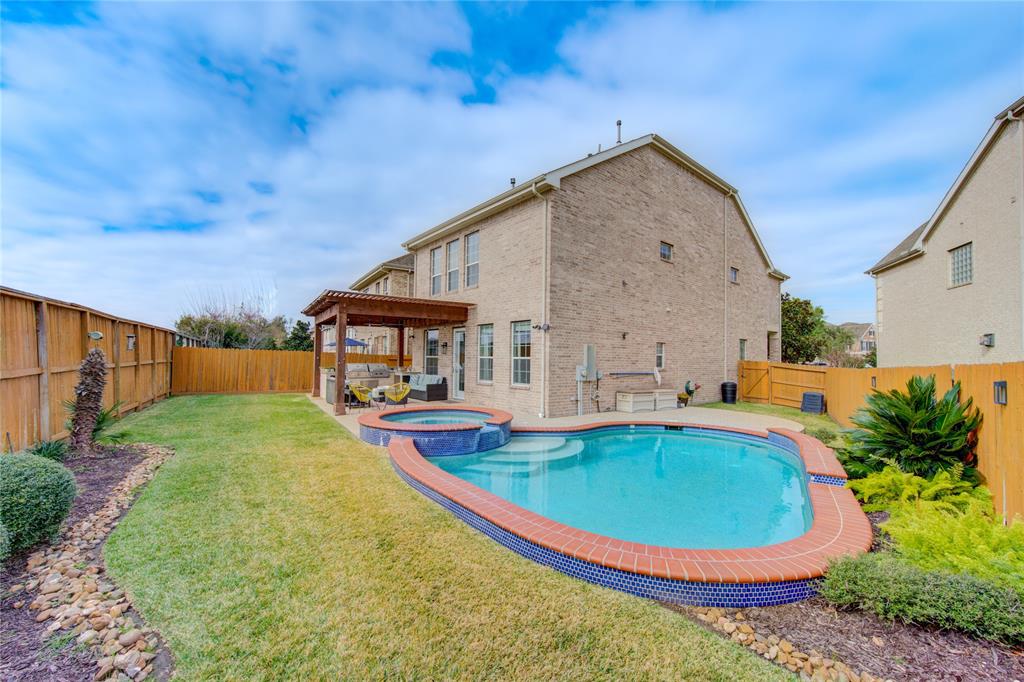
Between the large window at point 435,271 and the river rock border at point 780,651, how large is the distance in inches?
556

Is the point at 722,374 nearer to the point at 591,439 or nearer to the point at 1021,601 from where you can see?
the point at 591,439

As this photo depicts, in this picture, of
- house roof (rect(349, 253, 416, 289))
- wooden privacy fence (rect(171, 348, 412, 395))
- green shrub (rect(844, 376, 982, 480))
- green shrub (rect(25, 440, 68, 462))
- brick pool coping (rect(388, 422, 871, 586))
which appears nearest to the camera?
brick pool coping (rect(388, 422, 871, 586))

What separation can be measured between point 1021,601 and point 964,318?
14145mm

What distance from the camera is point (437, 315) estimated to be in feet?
43.1

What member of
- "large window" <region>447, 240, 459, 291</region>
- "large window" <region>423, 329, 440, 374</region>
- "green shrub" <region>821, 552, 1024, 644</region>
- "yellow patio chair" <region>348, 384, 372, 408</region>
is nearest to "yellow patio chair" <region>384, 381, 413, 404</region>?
"yellow patio chair" <region>348, 384, 372, 408</region>

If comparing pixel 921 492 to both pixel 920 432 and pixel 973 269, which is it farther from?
pixel 973 269

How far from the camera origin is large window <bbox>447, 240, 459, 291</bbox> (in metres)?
14.9

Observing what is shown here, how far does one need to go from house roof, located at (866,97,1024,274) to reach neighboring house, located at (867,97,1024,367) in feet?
0.08

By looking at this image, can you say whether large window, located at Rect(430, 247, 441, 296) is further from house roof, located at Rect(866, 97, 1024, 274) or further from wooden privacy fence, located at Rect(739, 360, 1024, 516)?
house roof, located at Rect(866, 97, 1024, 274)

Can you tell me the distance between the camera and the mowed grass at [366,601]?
7.47ft

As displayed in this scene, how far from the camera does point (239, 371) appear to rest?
1781 cm

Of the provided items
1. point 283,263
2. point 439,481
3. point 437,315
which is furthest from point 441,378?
point 283,263

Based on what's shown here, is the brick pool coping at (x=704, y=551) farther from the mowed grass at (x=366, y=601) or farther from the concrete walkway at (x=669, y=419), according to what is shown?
the concrete walkway at (x=669, y=419)

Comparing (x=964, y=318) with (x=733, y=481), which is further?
(x=964, y=318)
